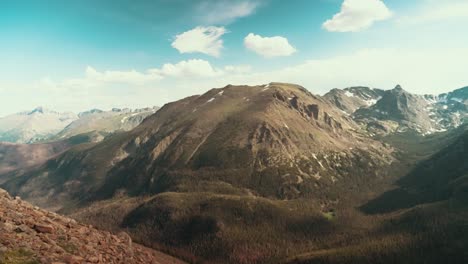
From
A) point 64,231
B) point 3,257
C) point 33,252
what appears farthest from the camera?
point 64,231

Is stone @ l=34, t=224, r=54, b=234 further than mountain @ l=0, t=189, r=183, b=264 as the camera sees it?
Yes

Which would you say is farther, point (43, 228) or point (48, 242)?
point (43, 228)

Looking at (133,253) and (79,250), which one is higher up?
(79,250)

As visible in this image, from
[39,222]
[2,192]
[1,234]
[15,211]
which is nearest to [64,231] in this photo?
[39,222]

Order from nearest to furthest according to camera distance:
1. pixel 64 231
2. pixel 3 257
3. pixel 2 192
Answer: pixel 3 257, pixel 64 231, pixel 2 192

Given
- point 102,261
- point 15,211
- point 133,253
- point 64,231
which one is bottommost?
point 133,253

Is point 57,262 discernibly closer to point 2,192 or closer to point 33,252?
point 33,252

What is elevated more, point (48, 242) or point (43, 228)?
point (43, 228)

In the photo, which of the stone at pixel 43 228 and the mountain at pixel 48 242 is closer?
the mountain at pixel 48 242
